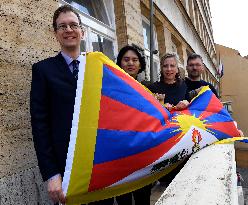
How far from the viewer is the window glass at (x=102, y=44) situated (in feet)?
14.1

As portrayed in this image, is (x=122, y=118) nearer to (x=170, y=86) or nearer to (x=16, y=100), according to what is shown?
(x=16, y=100)

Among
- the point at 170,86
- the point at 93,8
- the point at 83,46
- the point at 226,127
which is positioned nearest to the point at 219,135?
the point at 226,127

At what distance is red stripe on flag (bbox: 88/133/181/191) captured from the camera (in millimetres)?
1509

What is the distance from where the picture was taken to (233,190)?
49.0 inches

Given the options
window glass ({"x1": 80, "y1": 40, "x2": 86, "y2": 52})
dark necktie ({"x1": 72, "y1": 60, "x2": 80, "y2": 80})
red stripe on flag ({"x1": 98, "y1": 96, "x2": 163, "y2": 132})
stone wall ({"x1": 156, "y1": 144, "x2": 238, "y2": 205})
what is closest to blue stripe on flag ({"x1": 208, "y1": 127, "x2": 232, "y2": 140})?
stone wall ({"x1": 156, "y1": 144, "x2": 238, "y2": 205})

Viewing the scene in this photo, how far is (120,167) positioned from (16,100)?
92cm

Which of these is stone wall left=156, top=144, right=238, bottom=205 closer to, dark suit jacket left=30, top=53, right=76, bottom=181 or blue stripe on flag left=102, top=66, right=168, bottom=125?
blue stripe on flag left=102, top=66, right=168, bottom=125

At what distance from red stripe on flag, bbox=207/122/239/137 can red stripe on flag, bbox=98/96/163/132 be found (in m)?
0.60

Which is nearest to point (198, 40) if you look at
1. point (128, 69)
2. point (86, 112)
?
point (128, 69)

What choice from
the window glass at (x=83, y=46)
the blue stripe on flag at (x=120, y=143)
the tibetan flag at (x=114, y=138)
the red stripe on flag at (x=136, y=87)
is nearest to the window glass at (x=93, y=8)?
the window glass at (x=83, y=46)

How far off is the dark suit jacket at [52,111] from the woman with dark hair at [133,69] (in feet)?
2.87

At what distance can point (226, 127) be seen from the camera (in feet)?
7.47

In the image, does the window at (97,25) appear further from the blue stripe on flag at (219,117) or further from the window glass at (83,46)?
the blue stripe on flag at (219,117)

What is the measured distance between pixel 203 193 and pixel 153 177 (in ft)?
2.19
